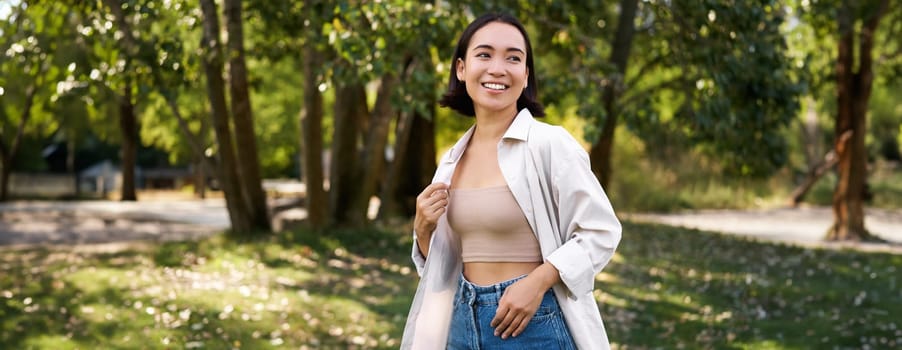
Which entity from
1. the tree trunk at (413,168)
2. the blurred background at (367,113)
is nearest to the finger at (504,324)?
the blurred background at (367,113)

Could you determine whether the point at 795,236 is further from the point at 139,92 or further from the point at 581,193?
the point at 581,193

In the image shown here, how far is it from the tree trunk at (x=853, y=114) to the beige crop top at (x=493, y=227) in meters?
15.5

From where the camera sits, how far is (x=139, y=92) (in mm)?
10648

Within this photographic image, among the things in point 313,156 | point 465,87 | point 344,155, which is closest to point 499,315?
point 465,87

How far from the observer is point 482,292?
9.62 ft

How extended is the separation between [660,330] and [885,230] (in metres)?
15.8

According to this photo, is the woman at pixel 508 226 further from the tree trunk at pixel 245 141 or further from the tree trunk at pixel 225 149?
the tree trunk at pixel 245 141

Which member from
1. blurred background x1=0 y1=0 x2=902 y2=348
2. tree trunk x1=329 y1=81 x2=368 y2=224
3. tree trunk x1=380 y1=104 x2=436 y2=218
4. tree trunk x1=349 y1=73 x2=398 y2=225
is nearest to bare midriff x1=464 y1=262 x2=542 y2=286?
blurred background x1=0 y1=0 x2=902 y2=348

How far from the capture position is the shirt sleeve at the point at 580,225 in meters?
2.71

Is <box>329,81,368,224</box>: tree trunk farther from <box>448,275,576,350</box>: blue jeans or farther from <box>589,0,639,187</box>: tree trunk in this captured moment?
<box>448,275,576,350</box>: blue jeans

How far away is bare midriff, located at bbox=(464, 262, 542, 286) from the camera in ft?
9.49

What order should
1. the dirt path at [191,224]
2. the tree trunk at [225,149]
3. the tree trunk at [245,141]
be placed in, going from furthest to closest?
the dirt path at [191,224] < the tree trunk at [245,141] < the tree trunk at [225,149]

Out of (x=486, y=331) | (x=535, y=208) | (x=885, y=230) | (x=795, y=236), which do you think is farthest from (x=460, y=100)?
(x=885, y=230)

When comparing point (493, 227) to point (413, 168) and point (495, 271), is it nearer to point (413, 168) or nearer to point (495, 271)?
point (495, 271)
